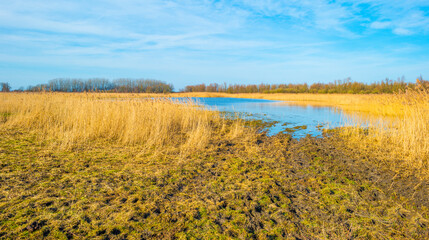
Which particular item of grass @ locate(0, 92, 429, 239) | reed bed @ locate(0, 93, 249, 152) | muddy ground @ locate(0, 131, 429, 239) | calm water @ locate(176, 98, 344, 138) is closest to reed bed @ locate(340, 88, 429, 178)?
grass @ locate(0, 92, 429, 239)

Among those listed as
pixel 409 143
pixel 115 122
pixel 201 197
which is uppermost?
pixel 115 122

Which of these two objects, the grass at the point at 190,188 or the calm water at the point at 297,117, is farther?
the calm water at the point at 297,117

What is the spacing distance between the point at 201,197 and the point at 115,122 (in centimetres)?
484

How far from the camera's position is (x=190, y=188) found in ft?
12.5

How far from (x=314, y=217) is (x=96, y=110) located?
686cm

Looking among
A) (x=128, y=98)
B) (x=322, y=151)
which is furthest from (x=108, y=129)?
(x=322, y=151)

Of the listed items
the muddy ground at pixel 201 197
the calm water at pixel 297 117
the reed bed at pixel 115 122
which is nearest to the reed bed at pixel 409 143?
the muddy ground at pixel 201 197

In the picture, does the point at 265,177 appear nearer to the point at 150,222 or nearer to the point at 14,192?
the point at 150,222

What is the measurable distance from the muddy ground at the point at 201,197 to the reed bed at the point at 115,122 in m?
1.04

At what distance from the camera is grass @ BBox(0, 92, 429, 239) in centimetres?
269

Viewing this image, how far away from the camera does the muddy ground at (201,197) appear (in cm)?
266

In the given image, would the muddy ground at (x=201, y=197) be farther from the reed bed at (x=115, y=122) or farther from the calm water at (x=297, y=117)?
the calm water at (x=297, y=117)

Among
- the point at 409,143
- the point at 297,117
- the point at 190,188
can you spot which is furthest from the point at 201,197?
the point at 297,117

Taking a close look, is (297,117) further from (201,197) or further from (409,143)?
(201,197)
